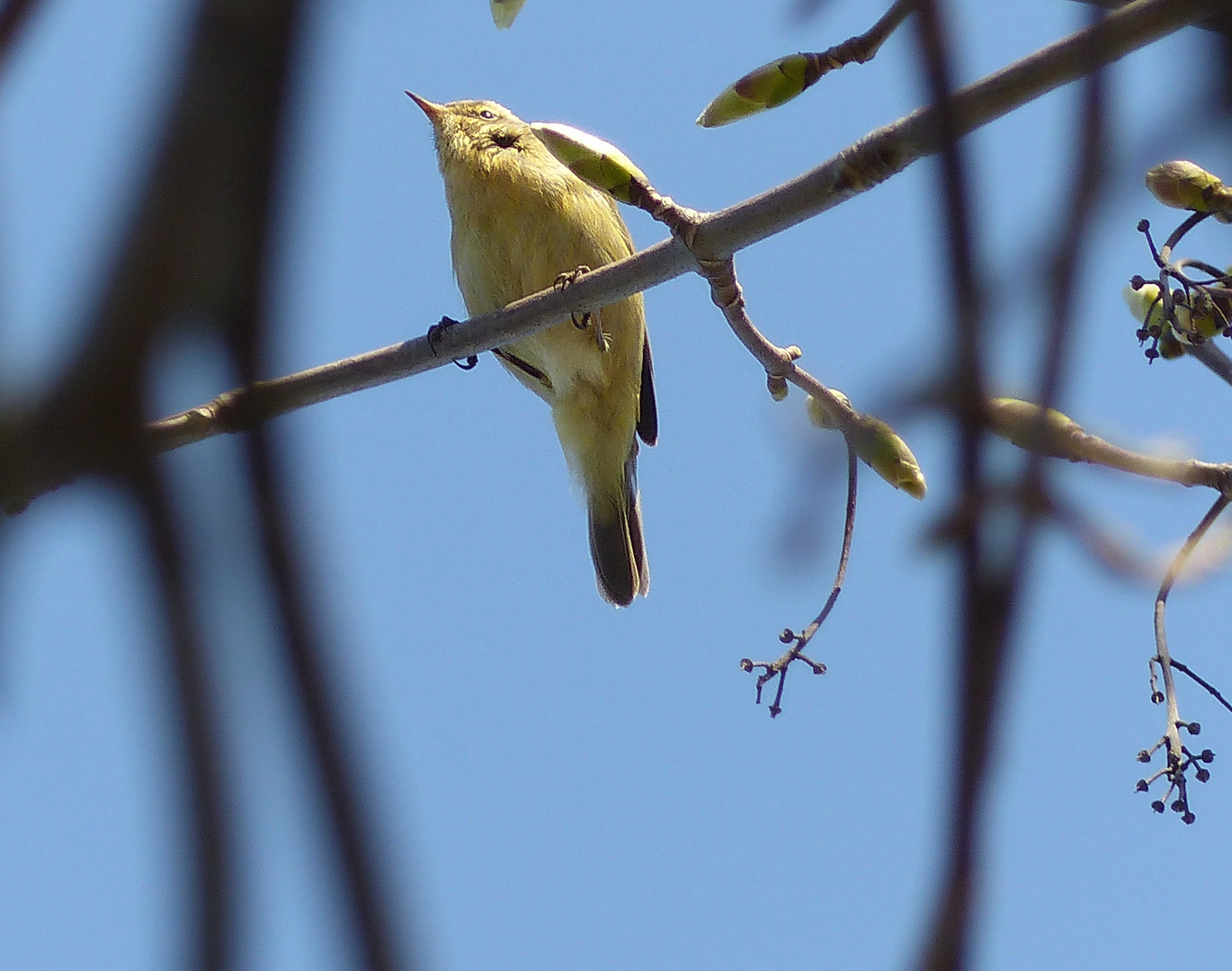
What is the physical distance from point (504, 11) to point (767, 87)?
2.08ft

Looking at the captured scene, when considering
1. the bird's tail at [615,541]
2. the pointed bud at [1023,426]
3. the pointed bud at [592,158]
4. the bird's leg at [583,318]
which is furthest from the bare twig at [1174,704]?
the bird's tail at [615,541]

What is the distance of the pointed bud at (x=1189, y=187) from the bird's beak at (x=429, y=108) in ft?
14.8

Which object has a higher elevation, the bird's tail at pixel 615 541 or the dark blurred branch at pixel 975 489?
the bird's tail at pixel 615 541

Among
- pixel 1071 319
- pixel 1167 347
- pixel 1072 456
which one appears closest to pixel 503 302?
pixel 1167 347

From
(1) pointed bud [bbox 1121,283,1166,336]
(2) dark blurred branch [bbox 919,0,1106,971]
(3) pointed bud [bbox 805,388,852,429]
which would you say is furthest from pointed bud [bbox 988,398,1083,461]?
(3) pointed bud [bbox 805,388,852,429]

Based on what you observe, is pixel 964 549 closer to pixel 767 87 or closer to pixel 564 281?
pixel 767 87

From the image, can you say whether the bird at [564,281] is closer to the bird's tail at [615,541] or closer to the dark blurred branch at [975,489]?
the bird's tail at [615,541]

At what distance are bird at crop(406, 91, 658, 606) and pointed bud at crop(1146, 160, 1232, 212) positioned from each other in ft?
9.36

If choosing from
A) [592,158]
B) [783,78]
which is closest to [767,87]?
[783,78]

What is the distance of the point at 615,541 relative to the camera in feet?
20.9

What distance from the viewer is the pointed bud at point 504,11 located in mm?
2559

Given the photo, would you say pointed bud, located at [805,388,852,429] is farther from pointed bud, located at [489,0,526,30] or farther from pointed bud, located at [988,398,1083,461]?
pointed bud, located at [489,0,526,30]

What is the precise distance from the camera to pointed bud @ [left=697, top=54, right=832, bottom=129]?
7.34ft

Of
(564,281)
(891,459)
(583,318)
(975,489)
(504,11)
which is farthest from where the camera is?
(583,318)
